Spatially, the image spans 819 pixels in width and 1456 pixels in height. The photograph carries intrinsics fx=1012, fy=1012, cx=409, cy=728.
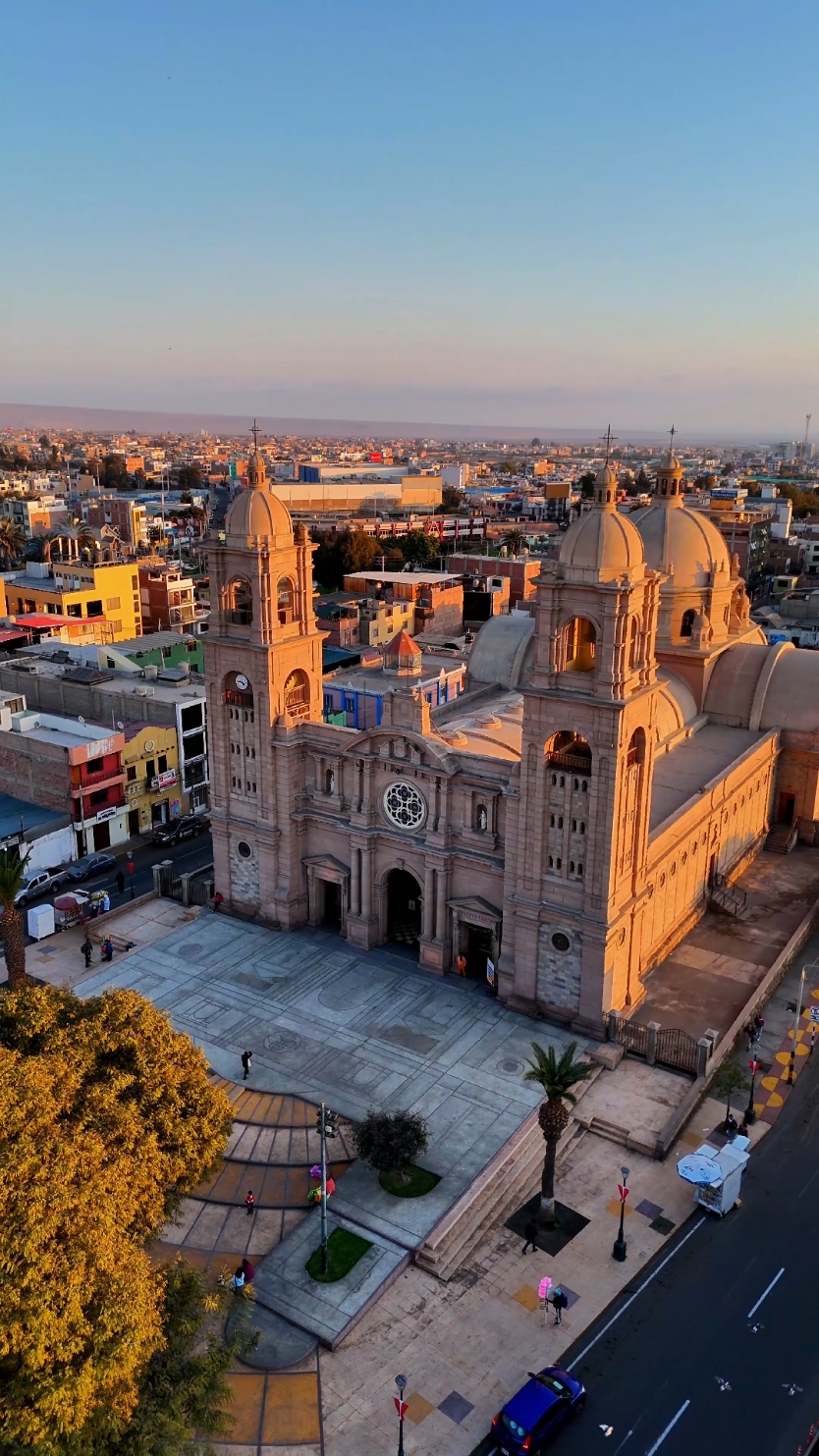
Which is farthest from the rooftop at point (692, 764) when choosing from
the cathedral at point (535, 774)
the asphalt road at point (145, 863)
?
the asphalt road at point (145, 863)

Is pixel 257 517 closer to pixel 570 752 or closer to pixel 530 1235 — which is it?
pixel 570 752

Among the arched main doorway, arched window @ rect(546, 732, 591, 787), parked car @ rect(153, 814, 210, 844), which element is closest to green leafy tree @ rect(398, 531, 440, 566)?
parked car @ rect(153, 814, 210, 844)

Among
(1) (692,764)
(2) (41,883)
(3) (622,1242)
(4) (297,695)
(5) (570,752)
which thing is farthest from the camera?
(2) (41,883)

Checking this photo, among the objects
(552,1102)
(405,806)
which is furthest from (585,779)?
(552,1102)

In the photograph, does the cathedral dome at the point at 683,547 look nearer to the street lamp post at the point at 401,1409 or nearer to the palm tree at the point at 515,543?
the street lamp post at the point at 401,1409

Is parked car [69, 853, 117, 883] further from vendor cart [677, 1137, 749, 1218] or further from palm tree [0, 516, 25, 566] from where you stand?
palm tree [0, 516, 25, 566]
